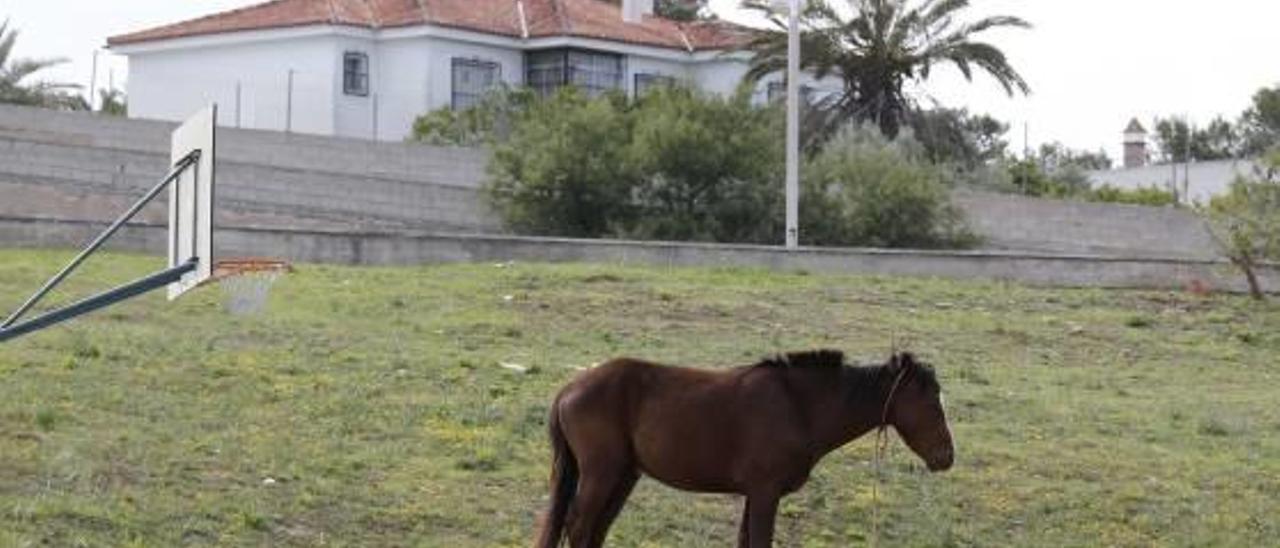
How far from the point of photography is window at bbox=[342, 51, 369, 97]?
4759cm

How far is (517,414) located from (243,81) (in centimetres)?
3383

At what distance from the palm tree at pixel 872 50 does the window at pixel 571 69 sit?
8048 millimetres

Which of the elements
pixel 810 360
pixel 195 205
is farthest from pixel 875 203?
pixel 810 360

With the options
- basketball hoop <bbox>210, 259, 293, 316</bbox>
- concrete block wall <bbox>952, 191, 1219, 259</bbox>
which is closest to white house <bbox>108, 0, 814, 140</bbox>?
concrete block wall <bbox>952, 191, 1219, 259</bbox>

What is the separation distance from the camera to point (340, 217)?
33.6 meters

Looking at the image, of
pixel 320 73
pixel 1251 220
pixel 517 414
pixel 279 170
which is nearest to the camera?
pixel 517 414

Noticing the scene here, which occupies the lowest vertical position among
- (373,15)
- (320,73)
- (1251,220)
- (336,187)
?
(1251,220)

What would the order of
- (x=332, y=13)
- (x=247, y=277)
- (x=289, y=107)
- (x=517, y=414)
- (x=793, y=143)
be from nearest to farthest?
(x=247, y=277), (x=517, y=414), (x=793, y=143), (x=289, y=107), (x=332, y=13)

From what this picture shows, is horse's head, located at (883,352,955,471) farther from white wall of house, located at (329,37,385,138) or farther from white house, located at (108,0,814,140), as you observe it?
white wall of house, located at (329,37,385,138)

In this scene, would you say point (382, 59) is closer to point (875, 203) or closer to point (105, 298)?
point (875, 203)

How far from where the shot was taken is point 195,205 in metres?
11.0

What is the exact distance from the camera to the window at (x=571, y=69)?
50.4 meters

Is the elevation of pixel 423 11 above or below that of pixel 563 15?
below

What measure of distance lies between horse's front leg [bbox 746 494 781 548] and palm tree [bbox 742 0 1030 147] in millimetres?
30966
